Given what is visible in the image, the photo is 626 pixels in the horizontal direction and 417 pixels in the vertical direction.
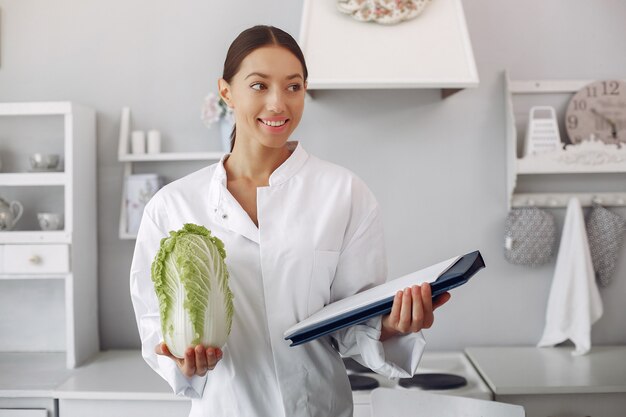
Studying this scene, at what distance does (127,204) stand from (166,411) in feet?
2.69

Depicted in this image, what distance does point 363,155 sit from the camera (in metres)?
2.53

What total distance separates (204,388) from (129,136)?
58.7 inches

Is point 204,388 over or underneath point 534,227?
underneath

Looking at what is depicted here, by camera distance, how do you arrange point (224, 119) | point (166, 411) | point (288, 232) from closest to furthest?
point (288, 232)
point (166, 411)
point (224, 119)

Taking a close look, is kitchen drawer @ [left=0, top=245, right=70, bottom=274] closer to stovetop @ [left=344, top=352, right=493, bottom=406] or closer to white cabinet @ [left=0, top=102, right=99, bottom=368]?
white cabinet @ [left=0, top=102, right=99, bottom=368]

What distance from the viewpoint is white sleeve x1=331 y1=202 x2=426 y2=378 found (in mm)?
1254

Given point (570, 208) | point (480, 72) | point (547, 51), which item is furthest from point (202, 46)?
point (570, 208)

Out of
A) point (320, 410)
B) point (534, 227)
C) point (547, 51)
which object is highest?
point (547, 51)

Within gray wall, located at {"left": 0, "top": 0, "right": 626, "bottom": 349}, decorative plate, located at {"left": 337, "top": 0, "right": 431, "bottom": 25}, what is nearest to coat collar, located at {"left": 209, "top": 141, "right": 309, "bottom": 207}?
decorative plate, located at {"left": 337, "top": 0, "right": 431, "bottom": 25}

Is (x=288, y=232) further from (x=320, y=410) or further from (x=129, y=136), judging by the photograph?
(x=129, y=136)

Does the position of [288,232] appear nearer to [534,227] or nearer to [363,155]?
[363,155]

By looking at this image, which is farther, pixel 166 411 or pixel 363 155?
pixel 363 155

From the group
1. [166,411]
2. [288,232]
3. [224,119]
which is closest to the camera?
[288,232]

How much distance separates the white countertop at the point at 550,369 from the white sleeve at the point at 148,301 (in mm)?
1125
